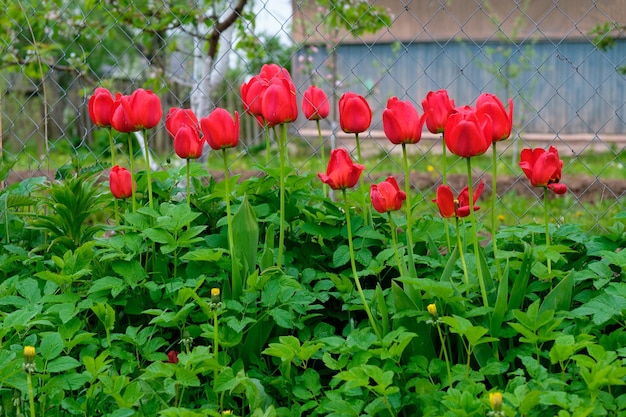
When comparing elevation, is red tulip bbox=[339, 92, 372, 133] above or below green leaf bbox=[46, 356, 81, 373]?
above

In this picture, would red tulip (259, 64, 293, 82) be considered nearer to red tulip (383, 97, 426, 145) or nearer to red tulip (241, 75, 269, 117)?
red tulip (241, 75, 269, 117)

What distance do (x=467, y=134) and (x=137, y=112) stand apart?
0.83 m

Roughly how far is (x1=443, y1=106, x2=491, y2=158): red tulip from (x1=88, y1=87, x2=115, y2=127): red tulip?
3.00ft

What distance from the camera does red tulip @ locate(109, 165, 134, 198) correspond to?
7.06 feet

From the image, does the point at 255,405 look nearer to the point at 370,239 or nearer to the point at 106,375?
the point at 106,375

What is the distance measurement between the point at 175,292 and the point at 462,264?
0.67 metres

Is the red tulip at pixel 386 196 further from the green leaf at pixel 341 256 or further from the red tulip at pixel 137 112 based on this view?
the red tulip at pixel 137 112

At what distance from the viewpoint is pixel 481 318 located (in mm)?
1817

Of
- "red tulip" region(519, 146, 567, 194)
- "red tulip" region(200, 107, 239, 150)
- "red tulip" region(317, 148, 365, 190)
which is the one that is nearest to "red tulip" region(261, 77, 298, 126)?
"red tulip" region(200, 107, 239, 150)

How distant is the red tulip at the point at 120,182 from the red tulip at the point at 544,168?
39.0 inches

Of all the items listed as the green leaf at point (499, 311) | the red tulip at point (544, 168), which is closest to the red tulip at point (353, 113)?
the red tulip at point (544, 168)

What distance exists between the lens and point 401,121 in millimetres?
1785

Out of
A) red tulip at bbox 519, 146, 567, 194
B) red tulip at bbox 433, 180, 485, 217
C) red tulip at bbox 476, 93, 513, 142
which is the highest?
red tulip at bbox 476, 93, 513, 142

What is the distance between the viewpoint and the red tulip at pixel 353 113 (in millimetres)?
1861
